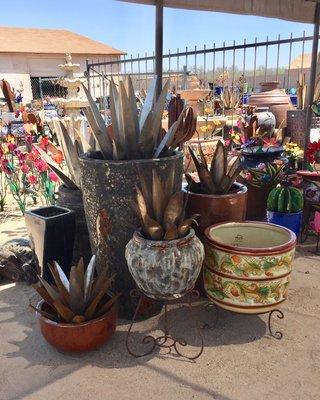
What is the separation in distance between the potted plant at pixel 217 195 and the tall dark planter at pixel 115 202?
0.26 m

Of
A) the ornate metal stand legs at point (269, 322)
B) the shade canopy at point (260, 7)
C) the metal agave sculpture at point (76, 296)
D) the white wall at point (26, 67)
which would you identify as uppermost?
the white wall at point (26, 67)

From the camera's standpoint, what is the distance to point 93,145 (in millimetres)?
2926

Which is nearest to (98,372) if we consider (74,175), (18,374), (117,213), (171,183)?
(18,374)

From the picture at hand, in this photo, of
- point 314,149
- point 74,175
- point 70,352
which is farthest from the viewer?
point 314,149

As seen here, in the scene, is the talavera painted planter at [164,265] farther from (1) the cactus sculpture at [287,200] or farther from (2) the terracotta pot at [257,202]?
(2) the terracotta pot at [257,202]

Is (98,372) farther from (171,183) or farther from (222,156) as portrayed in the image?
(222,156)

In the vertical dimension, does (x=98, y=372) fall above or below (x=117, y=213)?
below

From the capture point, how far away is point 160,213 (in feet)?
6.73

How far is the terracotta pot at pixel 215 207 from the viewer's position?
2.50 meters

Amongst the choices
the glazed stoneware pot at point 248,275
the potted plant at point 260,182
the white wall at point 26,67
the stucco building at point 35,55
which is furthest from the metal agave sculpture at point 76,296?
the white wall at point 26,67

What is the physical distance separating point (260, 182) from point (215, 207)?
1.50m

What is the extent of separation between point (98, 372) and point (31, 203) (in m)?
4.07

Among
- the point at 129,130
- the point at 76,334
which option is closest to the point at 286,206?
the point at 129,130

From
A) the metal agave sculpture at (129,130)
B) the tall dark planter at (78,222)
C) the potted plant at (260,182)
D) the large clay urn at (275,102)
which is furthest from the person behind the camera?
the large clay urn at (275,102)
